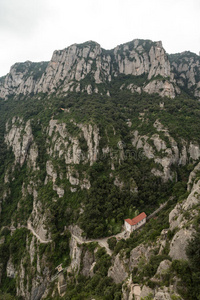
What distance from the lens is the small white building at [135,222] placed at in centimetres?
4441

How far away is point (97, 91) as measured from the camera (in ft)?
381

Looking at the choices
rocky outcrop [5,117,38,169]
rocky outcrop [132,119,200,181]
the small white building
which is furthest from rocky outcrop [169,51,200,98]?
rocky outcrop [5,117,38,169]

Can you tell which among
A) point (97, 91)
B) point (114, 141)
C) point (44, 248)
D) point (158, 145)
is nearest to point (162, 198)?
point (158, 145)

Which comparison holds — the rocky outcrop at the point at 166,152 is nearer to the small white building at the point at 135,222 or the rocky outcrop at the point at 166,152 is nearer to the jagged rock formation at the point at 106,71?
the small white building at the point at 135,222

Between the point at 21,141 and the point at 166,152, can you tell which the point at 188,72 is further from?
the point at 21,141

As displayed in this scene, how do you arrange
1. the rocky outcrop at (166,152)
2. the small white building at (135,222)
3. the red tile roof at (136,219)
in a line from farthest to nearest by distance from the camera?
the rocky outcrop at (166,152) < the red tile roof at (136,219) < the small white building at (135,222)

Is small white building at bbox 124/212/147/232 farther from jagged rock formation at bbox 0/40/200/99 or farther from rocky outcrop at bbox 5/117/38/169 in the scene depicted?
jagged rock formation at bbox 0/40/200/99

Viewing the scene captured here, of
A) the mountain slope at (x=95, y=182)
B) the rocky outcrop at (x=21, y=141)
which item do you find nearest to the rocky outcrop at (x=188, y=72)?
the mountain slope at (x=95, y=182)

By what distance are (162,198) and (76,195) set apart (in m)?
32.7

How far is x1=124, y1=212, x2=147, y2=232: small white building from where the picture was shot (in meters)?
44.4

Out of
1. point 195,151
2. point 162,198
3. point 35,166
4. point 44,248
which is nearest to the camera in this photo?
point 44,248

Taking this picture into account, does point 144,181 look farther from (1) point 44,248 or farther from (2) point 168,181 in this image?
(1) point 44,248

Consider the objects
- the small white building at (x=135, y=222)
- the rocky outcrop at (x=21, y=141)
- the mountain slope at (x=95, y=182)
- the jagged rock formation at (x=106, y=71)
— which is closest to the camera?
the mountain slope at (x=95, y=182)

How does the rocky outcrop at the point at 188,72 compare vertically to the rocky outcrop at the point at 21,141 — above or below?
above
